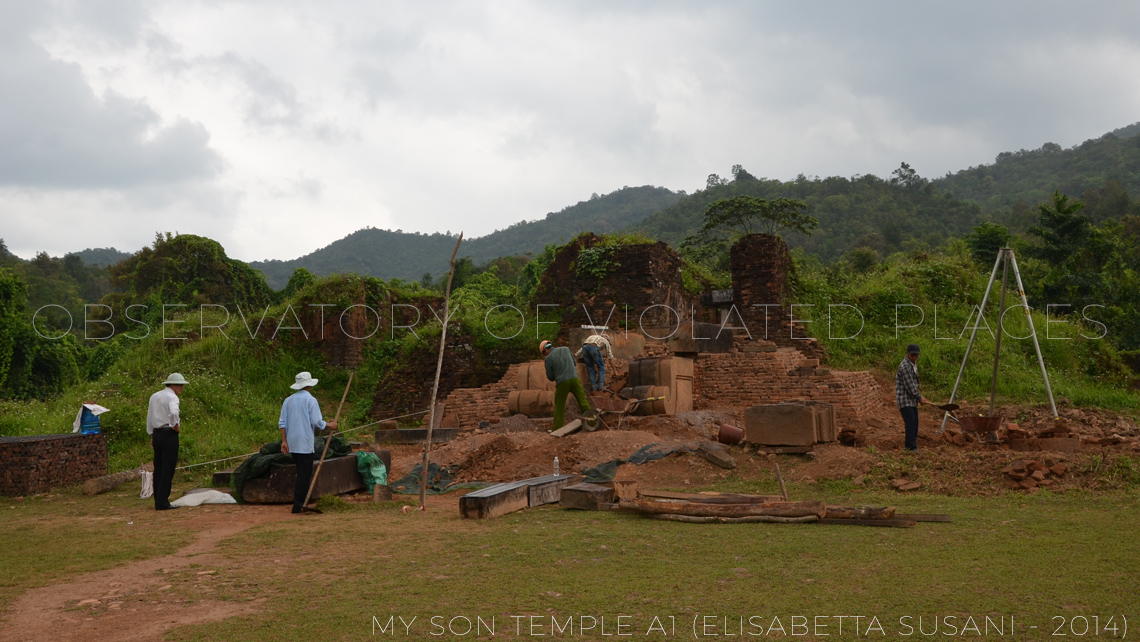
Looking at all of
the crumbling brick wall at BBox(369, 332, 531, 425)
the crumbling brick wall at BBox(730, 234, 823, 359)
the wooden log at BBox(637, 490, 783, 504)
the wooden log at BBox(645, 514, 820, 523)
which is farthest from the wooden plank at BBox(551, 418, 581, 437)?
the crumbling brick wall at BBox(730, 234, 823, 359)

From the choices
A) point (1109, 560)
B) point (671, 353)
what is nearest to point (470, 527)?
point (1109, 560)

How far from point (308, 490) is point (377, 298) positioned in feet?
42.7

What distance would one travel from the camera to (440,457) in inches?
372

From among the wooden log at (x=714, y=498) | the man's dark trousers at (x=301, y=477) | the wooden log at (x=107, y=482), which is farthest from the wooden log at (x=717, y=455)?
the wooden log at (x=107, y=482)

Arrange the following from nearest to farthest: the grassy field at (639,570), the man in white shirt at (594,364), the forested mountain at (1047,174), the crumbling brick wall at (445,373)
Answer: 1. the grassy field at (639,570)
2. the man in white shirt at (594,364)
3. the crumbling brick wall at (445,373)
4. the forested mountain at (1047,174)

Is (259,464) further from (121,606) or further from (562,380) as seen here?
(562,380)

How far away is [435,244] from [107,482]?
7940 centimetres

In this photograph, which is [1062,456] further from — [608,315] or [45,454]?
[45,454]

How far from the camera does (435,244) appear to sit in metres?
86.6

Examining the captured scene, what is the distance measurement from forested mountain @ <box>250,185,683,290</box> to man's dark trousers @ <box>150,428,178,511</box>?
2555 inches

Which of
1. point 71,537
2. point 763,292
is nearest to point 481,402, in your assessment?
point 763,292

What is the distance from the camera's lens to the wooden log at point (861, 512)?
5.41m

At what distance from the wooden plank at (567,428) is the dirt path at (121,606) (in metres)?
5.32

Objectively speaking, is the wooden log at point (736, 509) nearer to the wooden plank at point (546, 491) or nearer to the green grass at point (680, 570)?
the green grass at point (680, 570)
